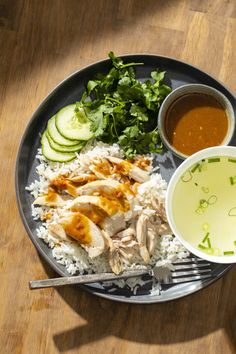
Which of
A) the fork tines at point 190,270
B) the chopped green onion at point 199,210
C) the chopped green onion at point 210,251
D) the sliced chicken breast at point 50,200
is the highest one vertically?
the sliced chicken breast at point 50,200

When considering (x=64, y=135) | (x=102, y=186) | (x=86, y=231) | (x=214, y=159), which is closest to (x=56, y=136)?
(x=64, y=135)

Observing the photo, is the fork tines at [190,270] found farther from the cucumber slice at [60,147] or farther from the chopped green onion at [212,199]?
the cucumber slice at [60,147]

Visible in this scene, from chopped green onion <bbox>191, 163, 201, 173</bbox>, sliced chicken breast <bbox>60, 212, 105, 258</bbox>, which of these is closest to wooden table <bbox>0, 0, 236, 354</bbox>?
sliced chicken breast <bbox>60, 212, 105, 258</bbox>

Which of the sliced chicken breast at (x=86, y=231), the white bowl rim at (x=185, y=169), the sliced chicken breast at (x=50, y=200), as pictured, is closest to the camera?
the white bowl rim at (x=185, y=169)

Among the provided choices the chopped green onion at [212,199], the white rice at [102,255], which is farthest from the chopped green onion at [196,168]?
the white rice at [102,255]

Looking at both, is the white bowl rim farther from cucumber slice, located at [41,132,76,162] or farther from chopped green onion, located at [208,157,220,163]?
cucumber slice, located at [41,132,76,162]

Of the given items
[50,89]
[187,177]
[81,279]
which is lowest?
[81,279]

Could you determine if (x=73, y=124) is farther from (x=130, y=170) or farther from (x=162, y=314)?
(x=162, y=314)
